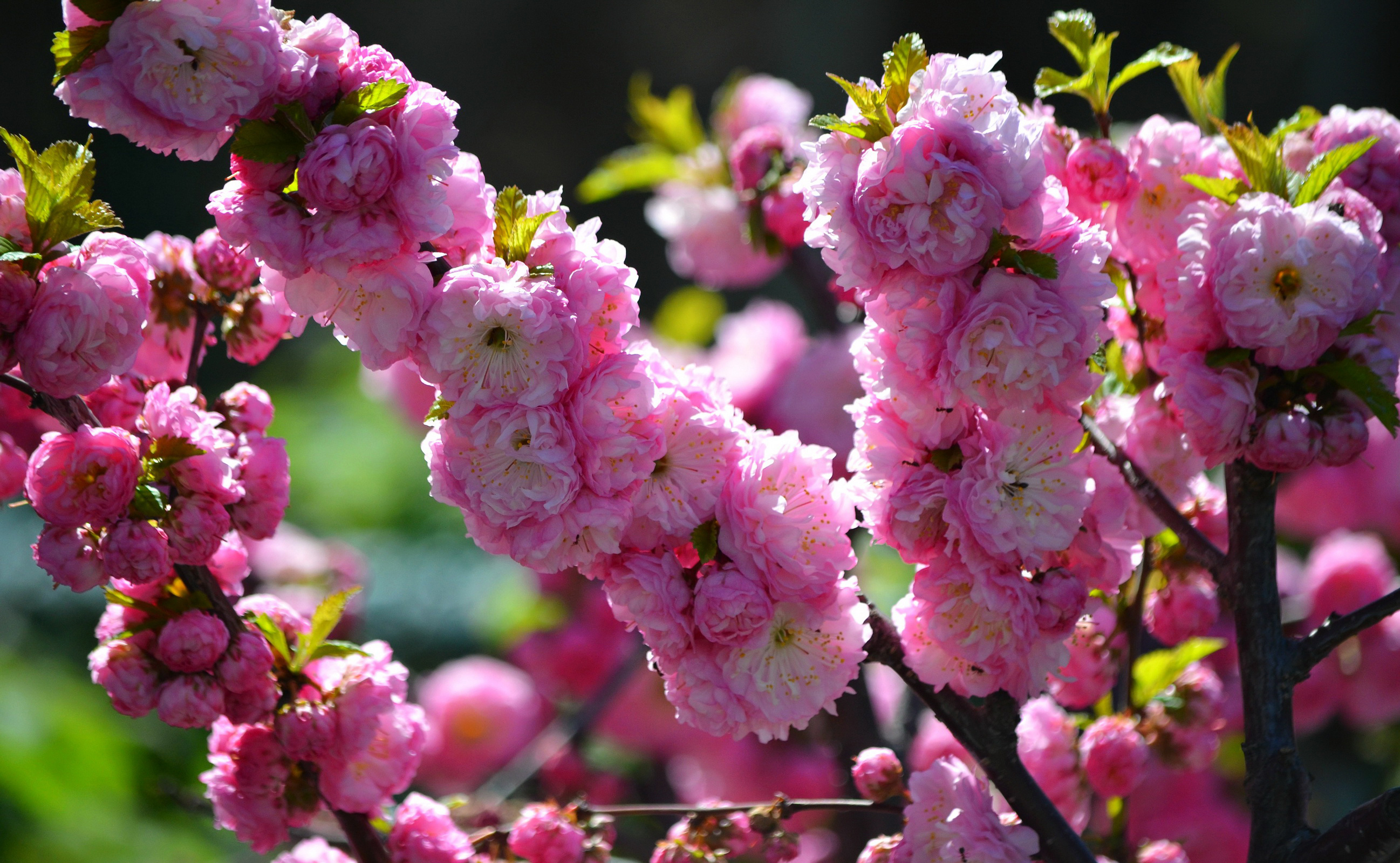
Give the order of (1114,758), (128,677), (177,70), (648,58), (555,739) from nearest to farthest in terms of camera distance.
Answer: (177,70), (128,677), (1114,758), (555,739), (648,58)

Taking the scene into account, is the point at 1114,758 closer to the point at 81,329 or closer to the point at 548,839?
the point at 548,839

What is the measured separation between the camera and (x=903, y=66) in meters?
0.51

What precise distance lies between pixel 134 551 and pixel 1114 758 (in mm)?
579

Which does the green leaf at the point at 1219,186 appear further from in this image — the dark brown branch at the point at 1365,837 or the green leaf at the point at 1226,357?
the dark brown branch at the point at 1365,837

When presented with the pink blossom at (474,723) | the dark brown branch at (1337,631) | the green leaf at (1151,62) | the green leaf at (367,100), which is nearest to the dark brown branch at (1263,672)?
the dark brown branch at (1337,631)

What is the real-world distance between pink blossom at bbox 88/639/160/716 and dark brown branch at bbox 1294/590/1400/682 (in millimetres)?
618

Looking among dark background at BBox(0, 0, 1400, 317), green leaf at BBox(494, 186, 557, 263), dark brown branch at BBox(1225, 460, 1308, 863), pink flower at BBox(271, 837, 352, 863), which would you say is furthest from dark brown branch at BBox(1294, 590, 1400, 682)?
dark background at BBox(0, 0, 1400, 317)

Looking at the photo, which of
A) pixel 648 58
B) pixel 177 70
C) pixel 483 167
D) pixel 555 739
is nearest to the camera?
pixel 177 70

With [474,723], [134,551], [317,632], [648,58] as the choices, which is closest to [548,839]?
[317,632]

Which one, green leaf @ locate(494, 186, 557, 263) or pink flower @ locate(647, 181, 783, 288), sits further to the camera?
pink flower @ locate(647, 181, 783, 288)

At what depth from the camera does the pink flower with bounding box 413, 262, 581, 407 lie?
0.48 meters

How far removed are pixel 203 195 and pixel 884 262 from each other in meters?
3.38

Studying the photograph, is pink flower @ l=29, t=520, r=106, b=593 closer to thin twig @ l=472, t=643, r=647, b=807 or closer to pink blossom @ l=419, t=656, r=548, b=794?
thin twig @ l=472, t=643, r=647, b=807

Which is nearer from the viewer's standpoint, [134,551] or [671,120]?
[134,551]
